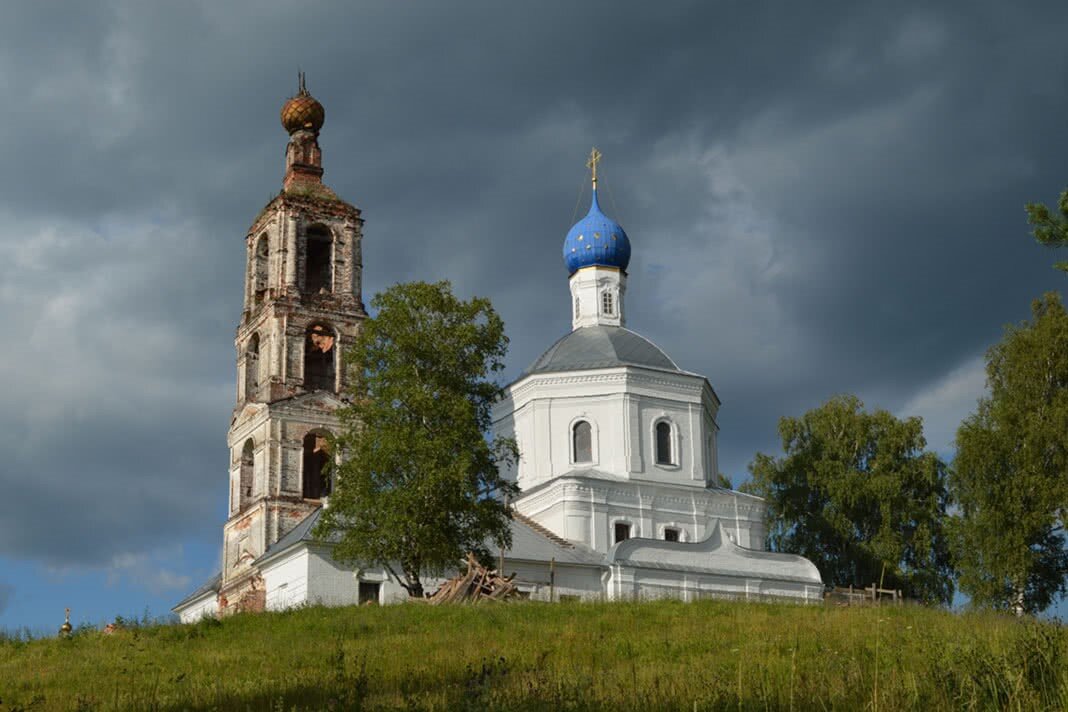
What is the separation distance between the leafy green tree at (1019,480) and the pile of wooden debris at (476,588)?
13308 millimetres

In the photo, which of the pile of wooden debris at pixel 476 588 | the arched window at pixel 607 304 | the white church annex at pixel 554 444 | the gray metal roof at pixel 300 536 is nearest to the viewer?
the pile of wooden debris at pixel 476 588

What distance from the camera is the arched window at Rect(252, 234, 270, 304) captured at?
142 feet

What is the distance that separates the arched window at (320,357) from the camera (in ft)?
137

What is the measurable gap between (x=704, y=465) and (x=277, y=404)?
13.5 meters

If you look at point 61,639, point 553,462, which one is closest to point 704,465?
point 553,462

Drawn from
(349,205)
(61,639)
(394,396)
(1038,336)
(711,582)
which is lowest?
(61,639)

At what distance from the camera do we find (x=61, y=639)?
18.9 metres

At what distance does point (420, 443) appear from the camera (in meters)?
26.1

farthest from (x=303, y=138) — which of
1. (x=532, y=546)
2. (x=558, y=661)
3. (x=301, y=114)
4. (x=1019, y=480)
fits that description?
(x=558, y=661)

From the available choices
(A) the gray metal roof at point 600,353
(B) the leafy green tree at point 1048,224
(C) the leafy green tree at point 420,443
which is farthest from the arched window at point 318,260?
(B) the leafy green tree at point 1048,224

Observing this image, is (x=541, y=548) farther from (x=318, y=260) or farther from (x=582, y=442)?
(x=318, y=260)

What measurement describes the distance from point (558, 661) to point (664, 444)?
86.8 ft

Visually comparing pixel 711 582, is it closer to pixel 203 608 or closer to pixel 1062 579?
pixel 1062 579

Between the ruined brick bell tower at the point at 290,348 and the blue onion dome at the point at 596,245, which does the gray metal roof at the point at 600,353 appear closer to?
the blue onion dome at the point at 596,245
